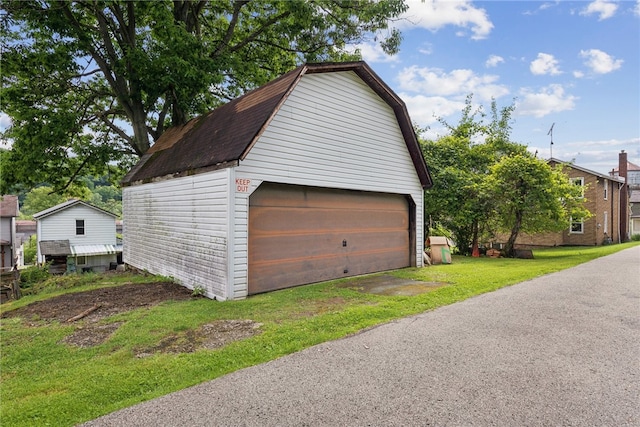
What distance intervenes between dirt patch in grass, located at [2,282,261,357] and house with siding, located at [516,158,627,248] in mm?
24506

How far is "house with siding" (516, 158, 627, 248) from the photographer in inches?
941

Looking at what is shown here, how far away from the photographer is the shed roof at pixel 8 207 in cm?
2407

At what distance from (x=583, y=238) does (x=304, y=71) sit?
83.9ft

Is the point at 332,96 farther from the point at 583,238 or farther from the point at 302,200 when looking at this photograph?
the point at 583,238

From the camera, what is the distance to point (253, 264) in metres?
7.52

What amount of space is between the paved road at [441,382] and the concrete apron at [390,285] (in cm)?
210

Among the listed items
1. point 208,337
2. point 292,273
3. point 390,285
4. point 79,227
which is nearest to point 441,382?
point 208,337

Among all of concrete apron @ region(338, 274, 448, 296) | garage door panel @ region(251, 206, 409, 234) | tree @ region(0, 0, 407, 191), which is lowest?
concrete apron @ region(338, 274, 448, 296)

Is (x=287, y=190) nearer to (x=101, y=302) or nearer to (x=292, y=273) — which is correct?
(x=292, y=273)

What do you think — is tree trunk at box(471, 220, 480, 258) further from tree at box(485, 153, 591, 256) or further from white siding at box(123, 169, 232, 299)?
white siding at box(123, 169, 232, 299)

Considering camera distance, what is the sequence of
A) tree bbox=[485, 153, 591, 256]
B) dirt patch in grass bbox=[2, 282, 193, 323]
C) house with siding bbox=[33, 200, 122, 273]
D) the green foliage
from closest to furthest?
dirt patch in grass bbox=[2, 282, 193, 323] → tree bbox=[485, 153, 591, 256] → the green foliage → house with siding bbox=[33, 200, 122, 273]

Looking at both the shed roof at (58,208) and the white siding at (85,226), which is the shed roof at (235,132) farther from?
the white siding at (85,226)

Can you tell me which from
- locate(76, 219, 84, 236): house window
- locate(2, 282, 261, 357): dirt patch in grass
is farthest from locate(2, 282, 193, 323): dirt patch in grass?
locate(76, 219, 84, 236): house window

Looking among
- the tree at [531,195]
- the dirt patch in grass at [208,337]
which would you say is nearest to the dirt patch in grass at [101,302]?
the dirt patch in grass at [208,337]
